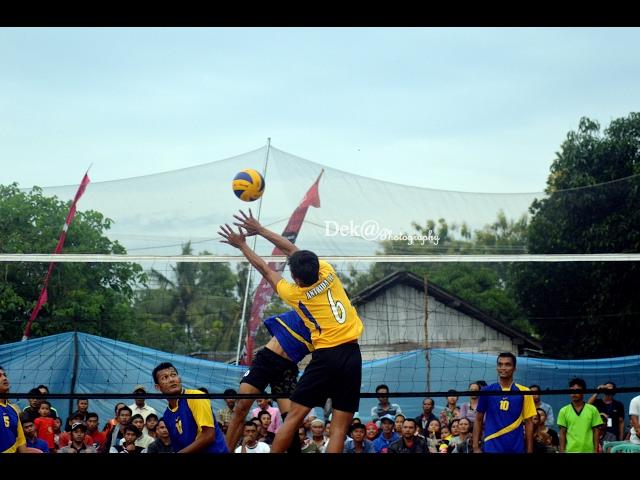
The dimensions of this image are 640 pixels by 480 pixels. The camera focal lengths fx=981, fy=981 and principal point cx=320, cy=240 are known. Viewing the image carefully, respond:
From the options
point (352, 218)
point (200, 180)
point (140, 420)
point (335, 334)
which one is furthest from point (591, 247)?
point (335, 334)

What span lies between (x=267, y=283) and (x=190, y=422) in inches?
297

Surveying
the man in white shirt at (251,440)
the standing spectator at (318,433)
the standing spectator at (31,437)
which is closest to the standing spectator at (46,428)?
the standing spectator at (31,437)

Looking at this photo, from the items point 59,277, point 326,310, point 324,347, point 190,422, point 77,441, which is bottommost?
point 77,441

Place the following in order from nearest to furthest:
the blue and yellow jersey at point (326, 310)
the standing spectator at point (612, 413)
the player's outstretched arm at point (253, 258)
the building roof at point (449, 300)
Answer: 1. the blue and yellow jersey at point (326, 310)
2. the player's outstretched arm at point (253, 258)
3. the standing spectator at point (612, 413)
4. the building roof at point (449, 300)

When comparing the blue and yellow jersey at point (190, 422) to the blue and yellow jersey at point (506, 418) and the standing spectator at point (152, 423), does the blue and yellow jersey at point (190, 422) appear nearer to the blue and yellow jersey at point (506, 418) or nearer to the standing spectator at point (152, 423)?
the blue and yellow jersey at point (506, 418)

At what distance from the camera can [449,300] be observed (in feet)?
83.7

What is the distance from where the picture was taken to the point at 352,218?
22469mm

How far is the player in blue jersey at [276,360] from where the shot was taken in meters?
7.76

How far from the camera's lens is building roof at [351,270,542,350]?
942 inches

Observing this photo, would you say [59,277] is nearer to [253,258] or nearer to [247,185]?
[247,185]

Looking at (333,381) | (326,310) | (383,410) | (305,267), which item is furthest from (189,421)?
(383,410)

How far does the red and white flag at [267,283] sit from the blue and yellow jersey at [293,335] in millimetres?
6255
